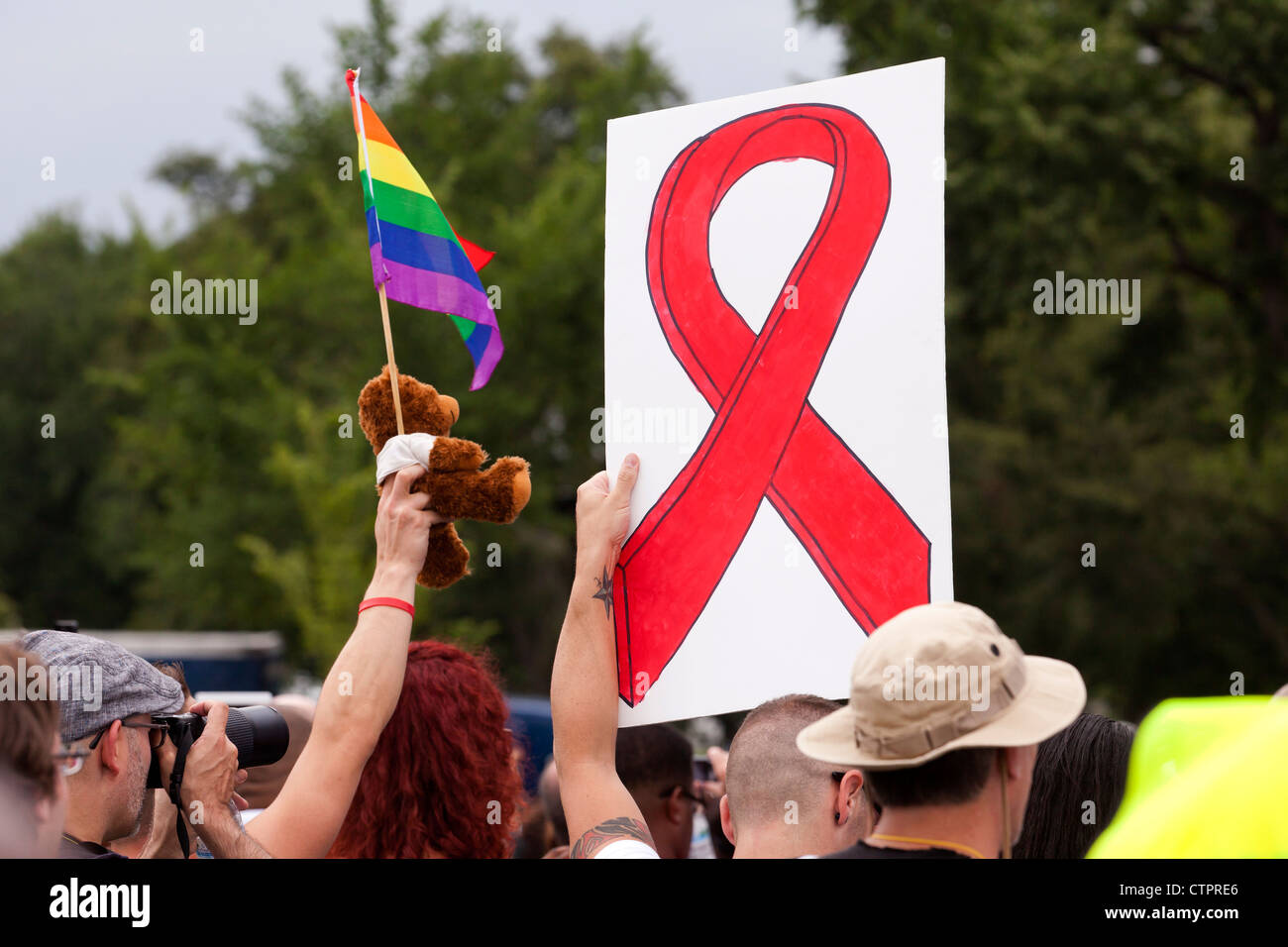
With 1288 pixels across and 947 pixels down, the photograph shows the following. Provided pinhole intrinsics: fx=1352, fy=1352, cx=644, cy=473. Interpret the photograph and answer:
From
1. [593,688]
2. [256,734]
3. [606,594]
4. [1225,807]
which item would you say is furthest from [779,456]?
[1225,807]

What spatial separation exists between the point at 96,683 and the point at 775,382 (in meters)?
1.37

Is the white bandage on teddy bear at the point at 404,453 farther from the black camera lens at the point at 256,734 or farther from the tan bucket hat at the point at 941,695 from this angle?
the tan bucket hat at the point at 941,695

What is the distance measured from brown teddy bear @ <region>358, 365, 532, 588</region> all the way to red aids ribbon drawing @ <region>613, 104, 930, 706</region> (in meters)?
0.27

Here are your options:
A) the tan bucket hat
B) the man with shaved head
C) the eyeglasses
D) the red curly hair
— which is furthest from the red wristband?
the tan bucket hat

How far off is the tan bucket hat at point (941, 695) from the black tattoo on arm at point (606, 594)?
745 millimetres

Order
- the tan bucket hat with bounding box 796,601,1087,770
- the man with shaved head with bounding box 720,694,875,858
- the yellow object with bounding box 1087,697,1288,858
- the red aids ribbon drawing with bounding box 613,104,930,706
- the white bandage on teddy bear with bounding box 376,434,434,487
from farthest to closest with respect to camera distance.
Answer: the white bandage on teddy bear with bounding box 376,434,434,487 → the red aids ribbon drawing with bounding box 613,104,930,706 → the man with shaved head with bounding box 720,694,875,858 → the tan bucket hat with bounding box 796,601,1087,770 → the yellow object with bounding box 1087,697,1288,858

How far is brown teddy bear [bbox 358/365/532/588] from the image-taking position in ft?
8.72

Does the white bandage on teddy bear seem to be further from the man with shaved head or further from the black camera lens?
the man with shaved head

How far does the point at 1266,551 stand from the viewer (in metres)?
16.8

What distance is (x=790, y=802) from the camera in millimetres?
2465

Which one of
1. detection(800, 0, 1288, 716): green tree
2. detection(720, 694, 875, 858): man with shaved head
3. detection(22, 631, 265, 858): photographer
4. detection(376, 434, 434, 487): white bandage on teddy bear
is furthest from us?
detection(800, 0, 1288, 716): green tree

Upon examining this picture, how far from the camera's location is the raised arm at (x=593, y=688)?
2.35 m

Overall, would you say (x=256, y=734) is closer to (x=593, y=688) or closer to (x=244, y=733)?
(x=244, y=733)
